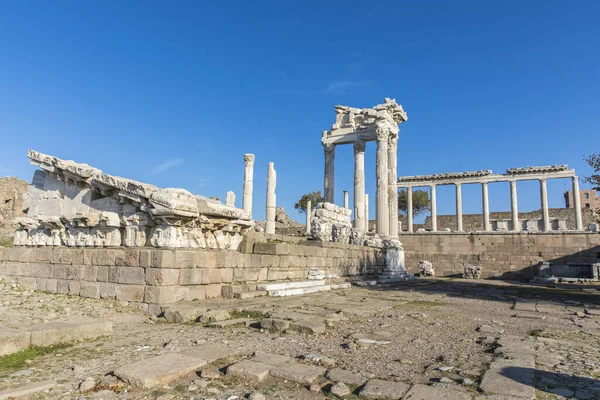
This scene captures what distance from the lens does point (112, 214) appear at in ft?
23.5

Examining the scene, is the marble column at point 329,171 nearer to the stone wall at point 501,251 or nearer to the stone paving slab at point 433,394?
the stone wall at point 501,251

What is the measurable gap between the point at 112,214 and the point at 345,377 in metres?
5.70

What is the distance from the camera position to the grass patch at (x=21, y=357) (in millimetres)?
3109

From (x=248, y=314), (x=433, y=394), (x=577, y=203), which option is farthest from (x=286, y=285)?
(x=577, y=203)

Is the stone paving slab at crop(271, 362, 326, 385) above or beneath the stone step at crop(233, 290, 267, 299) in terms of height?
beneath

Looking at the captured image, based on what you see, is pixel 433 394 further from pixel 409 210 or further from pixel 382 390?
pixel 409 210

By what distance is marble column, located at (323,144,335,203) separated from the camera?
21281 mm

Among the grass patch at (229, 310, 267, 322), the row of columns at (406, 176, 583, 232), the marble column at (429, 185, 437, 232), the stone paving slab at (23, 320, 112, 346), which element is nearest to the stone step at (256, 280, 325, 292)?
the grass patch at (229, 310, 267, 322)

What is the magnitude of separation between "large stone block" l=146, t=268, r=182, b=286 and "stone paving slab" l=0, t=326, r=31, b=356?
7.59 feet

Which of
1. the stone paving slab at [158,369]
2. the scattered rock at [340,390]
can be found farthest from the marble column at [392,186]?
Answer: the scattered rock at [340,390]

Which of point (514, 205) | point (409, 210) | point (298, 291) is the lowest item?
point (298, 291)

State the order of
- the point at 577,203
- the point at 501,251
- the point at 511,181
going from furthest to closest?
the point at 511,181 < the point at 577,203 < the point at 501,251

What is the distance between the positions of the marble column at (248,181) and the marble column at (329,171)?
3947 millimetres

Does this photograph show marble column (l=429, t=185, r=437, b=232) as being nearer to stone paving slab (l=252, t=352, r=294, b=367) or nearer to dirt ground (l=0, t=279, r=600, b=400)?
dirt ground (l=0, t=279, r=600, b=400)
